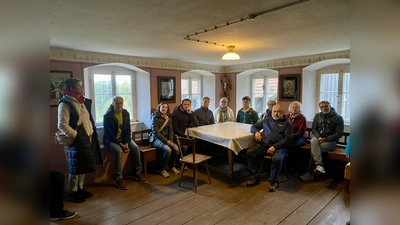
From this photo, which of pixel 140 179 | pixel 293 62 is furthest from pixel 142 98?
pixel 293 62

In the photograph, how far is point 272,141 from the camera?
3146 mm

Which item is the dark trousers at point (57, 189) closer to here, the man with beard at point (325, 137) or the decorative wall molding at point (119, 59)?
the decorative wall molding at point (119, 59)

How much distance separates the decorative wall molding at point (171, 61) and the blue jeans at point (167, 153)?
1.78m

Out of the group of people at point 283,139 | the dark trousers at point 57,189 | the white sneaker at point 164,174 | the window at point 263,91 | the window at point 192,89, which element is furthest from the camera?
the window at point 192,89

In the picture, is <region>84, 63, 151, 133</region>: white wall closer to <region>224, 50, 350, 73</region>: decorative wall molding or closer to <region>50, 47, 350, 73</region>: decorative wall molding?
<region>50, 47, 350, 73</region>: decorative wall molding

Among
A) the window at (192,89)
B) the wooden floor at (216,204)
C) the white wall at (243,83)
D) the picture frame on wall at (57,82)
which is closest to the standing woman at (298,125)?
the wooden floor at (216,204)

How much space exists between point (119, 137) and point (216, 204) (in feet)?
5.48

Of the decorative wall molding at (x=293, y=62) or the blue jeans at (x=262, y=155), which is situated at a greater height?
the decorative wall molding at (x=293, y=62)

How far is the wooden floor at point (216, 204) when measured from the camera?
89.1 inches

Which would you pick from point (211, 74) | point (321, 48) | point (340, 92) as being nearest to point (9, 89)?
point (321, 48)

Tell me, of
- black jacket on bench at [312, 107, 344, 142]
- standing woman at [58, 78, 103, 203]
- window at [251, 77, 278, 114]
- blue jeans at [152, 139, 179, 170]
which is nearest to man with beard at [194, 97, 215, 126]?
blue jeans at [152, 139, 179, 170]

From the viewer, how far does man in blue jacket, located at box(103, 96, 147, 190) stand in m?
3.14

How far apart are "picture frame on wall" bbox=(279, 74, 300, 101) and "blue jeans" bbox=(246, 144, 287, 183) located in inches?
81.8

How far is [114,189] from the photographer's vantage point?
301cm
